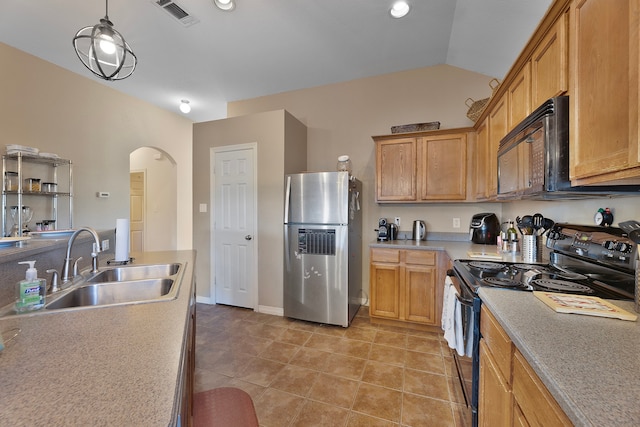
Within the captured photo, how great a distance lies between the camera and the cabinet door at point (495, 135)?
209cm

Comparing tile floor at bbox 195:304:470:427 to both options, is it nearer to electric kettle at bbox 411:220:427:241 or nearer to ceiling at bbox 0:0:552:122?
electric kettle at bbox 411:220:427:241

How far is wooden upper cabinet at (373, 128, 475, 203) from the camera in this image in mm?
2881

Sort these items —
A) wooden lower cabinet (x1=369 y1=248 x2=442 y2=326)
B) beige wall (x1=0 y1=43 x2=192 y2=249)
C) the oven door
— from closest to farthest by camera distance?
1. the oven door
2. wooden lower cabinet (x1=369 y1=248 x2=442 y2=326)
3. beige wall (x1=0 y1=43 x2=192 y2=249)

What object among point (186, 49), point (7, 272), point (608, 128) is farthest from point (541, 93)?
point (186, 49)

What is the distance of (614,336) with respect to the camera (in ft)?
2.70

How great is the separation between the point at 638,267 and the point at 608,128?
52 centimetres

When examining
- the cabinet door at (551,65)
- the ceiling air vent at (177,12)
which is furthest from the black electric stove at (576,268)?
the ceiling air vent at (177,12)

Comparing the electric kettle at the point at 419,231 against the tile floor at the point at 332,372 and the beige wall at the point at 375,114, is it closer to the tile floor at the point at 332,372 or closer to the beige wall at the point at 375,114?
the beige wall at the point at 375,114

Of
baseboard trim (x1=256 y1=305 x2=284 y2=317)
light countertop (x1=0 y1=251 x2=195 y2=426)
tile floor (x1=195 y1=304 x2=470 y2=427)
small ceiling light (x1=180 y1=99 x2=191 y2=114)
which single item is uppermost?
small ceiling light (x1=180 y1=99 x2=191 y2=114)

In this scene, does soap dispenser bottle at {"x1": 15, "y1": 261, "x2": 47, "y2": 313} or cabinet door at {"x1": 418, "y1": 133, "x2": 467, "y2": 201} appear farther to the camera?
cabinet door at {"x1": 418, "y1": 133, "x2": 467, "y2": 201}

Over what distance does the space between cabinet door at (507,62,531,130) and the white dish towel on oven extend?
122 centimetres

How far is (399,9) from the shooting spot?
2285 millimetres

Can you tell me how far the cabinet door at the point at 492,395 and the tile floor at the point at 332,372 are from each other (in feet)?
1.54

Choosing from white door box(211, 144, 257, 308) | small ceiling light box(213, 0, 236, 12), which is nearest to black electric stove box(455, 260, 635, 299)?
white door box(211, 144, 257, 308)
